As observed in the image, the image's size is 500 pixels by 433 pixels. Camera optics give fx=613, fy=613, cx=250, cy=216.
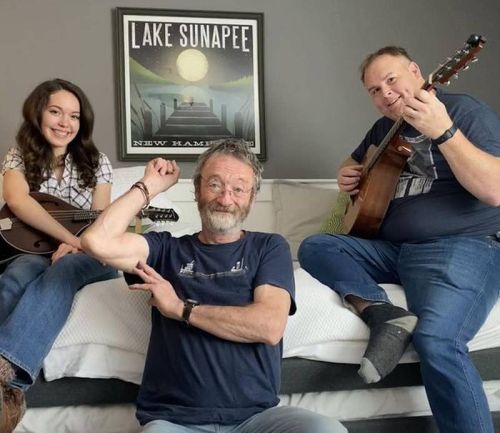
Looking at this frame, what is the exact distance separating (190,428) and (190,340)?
186 millimetres

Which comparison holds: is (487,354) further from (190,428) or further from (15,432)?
(15,432)

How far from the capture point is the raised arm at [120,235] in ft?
4.54

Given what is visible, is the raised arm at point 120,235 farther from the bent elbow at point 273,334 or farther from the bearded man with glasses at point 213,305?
the bent elbow at point 273,334

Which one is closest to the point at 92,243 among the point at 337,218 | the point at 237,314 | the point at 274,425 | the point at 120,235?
the point at 120,235

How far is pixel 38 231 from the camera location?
192 centimetres

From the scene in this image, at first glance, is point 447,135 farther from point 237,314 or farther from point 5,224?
point 5,224

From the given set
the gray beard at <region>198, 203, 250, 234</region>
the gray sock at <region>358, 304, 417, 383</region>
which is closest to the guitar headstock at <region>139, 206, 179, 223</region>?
the gray beard at <region>198, 203, 250, 234</region>

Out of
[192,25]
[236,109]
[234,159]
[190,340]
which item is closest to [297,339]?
[190,340]

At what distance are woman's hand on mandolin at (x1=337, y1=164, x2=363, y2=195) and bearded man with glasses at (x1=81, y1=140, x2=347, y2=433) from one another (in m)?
0.64

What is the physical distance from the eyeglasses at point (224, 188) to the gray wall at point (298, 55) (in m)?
1.44

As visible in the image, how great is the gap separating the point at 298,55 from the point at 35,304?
1.97 meters

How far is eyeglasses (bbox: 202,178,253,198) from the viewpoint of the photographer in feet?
4.95

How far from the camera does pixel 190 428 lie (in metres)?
1.29

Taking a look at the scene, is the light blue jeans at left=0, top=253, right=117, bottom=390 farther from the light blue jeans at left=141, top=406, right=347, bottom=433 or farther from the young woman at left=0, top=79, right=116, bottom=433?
the light blue jeans at left=141, top=406, right=347, bottom=433
